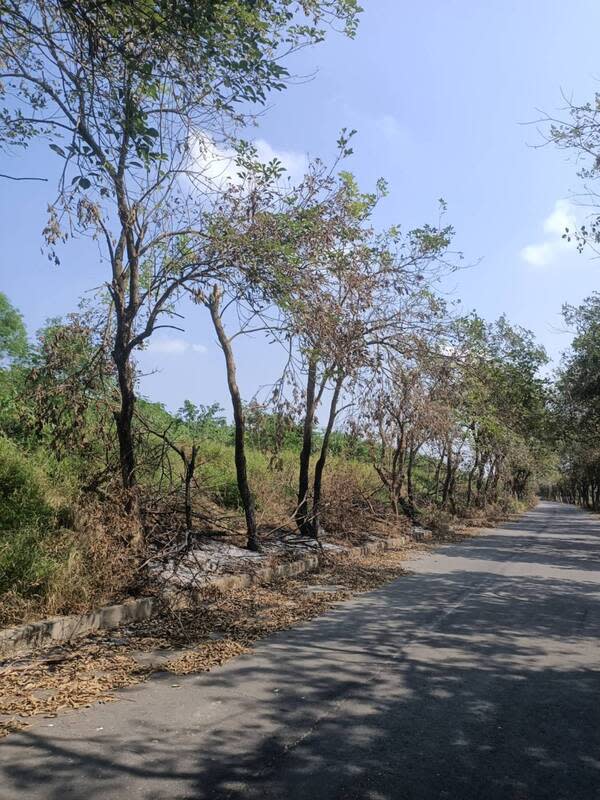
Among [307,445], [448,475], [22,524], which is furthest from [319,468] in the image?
[448,475]

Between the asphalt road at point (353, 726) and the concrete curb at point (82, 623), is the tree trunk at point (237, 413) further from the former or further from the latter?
the asphalt road at point (353, 726)

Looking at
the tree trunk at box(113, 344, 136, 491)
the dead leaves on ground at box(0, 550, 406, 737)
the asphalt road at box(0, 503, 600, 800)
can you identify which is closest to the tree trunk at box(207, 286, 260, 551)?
the dead leaves on ground at box(0, 550, 406, 737)

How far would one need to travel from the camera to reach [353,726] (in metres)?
4.50

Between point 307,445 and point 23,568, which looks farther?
point 307,445

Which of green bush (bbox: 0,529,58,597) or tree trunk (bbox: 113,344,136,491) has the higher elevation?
tree trunk (bbox: 113,344,136,491)

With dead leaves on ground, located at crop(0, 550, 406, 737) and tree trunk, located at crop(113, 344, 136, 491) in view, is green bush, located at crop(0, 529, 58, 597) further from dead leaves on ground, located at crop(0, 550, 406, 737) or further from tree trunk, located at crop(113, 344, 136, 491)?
tree trunk, located at crop(113, 344, 136, 491)

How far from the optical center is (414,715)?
4.72m

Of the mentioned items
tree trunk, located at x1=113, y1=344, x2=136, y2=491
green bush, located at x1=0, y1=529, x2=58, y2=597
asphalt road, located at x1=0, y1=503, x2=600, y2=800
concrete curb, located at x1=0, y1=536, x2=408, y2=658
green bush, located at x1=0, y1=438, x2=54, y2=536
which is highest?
tree trunk, located at x1=113, y1=344, x2=136, y2=491

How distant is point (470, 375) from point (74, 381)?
11.3m

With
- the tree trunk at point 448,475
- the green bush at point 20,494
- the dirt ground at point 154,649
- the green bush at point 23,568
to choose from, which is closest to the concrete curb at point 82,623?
the dirt ground at point 154,649

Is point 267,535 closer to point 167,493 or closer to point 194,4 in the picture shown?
point 167,493

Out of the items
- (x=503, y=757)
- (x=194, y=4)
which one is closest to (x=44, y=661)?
(x=503, y=757)

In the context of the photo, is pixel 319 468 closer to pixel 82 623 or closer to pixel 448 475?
pixel 82 623

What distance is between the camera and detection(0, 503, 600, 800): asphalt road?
3.63m
